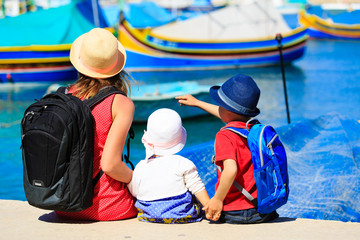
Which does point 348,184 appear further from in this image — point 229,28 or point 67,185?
point 229,28

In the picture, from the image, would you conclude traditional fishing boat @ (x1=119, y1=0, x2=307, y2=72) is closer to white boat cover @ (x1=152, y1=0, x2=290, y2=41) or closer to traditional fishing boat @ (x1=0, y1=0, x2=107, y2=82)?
white boat cover @ (x1=152, y1=0, x2=290, y2=41)

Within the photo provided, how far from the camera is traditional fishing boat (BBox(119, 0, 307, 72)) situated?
64.3 feet

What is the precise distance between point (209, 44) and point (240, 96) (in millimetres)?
16940

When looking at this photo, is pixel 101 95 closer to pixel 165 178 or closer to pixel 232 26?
pixel 165 178

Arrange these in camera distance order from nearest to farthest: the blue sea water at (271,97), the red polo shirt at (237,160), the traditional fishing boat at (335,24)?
the red polo shirt at (237,160) → the blue sea water at (271,97) → the traditional fishing boat at (335,24)

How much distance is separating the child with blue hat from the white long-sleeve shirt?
16cm

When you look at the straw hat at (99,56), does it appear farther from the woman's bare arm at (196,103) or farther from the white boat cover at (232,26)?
the white boat cover at (232,26)

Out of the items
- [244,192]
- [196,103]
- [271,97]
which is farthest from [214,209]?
[271,97]

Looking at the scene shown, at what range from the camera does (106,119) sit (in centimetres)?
289

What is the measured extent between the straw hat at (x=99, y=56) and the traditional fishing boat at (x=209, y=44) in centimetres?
1648

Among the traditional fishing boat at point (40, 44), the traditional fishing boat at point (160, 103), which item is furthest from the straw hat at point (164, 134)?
the traditional fishing boat at point (40, 44)

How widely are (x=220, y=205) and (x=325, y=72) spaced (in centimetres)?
1637

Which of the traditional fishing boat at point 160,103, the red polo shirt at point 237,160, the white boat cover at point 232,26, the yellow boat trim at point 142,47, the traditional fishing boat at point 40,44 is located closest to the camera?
the red polo shirt at point 237,160

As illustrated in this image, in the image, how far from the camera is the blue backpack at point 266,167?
2.86 m
